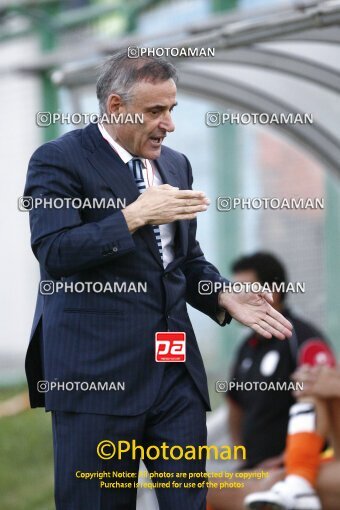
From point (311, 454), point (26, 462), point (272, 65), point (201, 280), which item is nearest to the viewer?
point (201, 280)

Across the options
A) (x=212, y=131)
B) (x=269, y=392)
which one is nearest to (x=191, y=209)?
(x=269, y=392)

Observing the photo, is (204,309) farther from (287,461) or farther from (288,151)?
(288,151)

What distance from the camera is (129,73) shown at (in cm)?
316

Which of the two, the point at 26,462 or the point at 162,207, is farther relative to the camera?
the point at 26,462

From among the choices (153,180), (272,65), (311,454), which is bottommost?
(311,454)

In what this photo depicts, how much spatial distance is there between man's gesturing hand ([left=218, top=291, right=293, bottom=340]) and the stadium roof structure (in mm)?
1129

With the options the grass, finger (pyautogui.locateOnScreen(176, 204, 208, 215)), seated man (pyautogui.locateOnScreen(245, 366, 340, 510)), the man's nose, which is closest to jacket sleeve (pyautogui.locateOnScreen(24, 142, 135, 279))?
finger (pyautogui.locateOnScreen(176, 204, 208, 215))

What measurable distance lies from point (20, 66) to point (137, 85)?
441 centimetres

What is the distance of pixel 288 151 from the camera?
27.2 ft

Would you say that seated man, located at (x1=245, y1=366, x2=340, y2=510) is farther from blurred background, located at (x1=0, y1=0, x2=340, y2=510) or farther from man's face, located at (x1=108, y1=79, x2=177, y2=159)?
man's face, located at (x1=108, y1=79, x2=177, y2=159)

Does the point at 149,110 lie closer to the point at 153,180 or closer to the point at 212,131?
the point at 153,180

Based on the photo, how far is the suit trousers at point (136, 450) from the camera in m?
3.16

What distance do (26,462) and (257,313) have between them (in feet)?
15.0

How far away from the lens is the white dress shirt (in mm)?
3262
